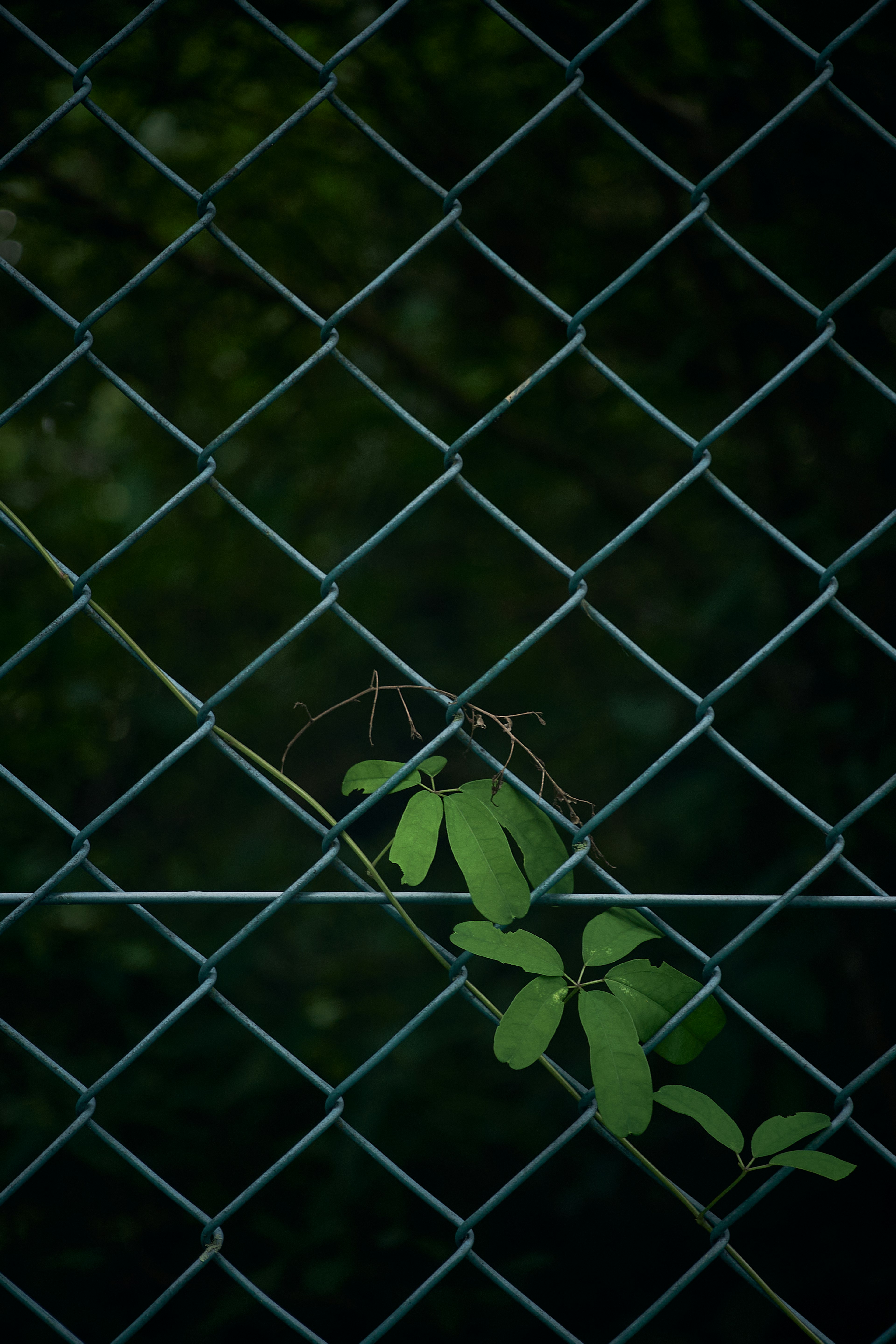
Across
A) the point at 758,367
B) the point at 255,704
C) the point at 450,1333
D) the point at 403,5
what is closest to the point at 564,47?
the point at 758,367

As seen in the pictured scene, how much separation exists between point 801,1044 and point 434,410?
1.66m

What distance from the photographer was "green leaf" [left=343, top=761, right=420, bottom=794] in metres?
0.81

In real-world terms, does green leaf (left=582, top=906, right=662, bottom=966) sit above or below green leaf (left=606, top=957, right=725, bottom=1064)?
above

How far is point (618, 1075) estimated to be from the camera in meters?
0.78

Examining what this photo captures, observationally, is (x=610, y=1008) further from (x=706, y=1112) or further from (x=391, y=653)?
(x=391, y=653)

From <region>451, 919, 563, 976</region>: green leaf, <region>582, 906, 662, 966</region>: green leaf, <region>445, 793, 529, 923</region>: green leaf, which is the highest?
<region>445, 793, 529, 923</region>: green leaf

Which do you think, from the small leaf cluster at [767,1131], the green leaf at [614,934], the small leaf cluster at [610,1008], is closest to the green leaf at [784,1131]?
the small leaf cluster at [767,1131]

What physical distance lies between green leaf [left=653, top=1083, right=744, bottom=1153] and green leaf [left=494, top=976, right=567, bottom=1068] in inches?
5.4

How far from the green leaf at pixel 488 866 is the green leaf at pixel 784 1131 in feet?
1.06

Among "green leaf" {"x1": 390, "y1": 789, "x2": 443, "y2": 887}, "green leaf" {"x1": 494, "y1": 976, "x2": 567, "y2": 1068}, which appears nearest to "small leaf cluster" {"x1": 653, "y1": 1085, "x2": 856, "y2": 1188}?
"green leaf" {"x1": 494, "y1": 976, "x2": 567, "y2": 1068}

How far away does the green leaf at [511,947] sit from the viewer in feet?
2.52

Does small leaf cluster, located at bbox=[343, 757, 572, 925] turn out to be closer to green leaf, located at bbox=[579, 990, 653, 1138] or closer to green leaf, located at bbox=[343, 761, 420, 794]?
green leaf, located at bbox=[343, 761, 420, 794]

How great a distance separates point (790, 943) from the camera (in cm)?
165

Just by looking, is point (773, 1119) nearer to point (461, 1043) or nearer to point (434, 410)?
point (461, 1043)
